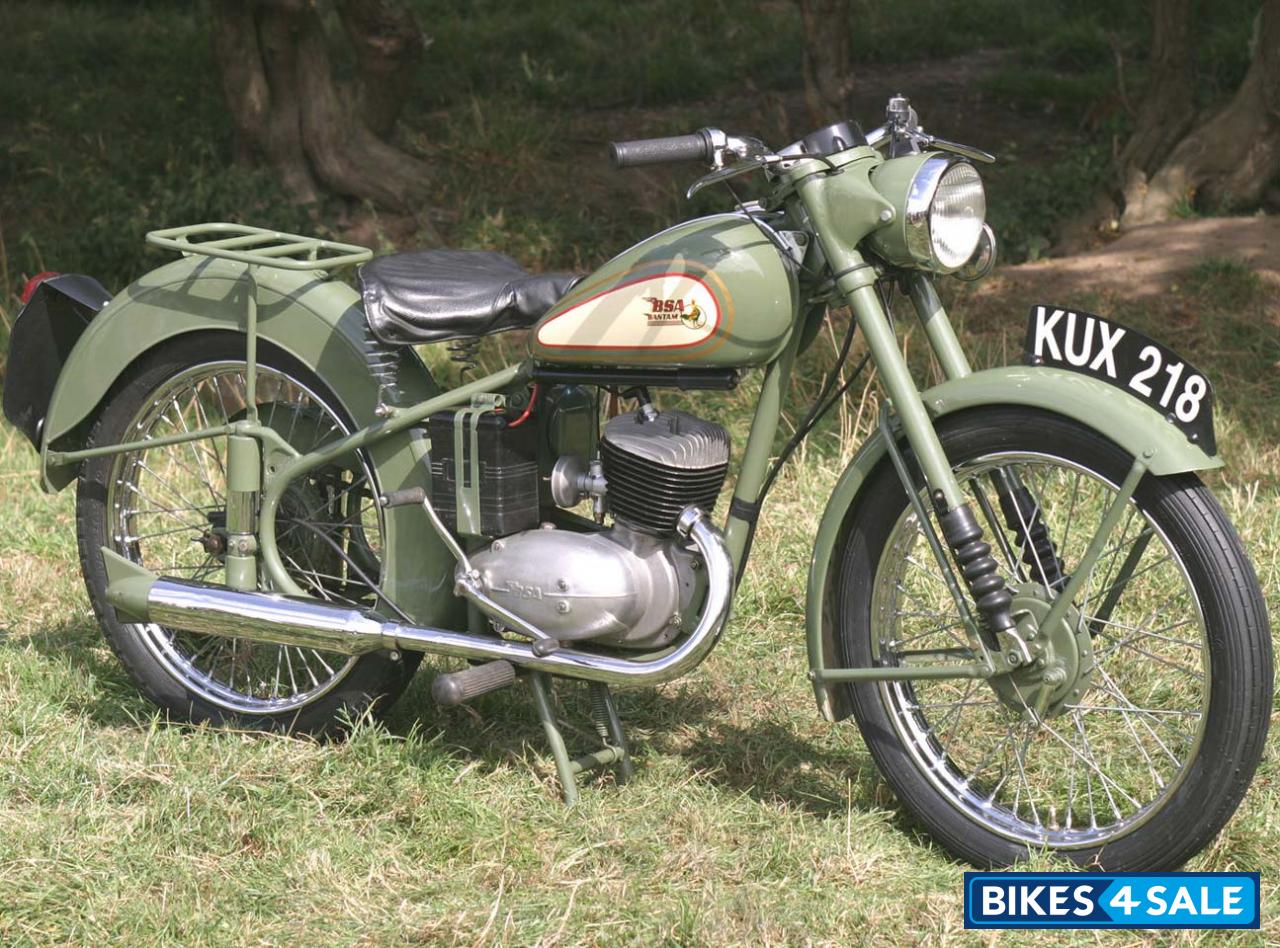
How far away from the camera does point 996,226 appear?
8.07 m

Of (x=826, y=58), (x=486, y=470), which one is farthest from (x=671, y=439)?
(x=826, y=58)

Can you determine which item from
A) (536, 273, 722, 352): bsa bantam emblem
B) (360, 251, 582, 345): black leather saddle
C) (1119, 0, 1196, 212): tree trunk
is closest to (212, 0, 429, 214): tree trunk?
(1119, 0, 1196, 212): tree trunk

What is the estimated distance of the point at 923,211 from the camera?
3008mm

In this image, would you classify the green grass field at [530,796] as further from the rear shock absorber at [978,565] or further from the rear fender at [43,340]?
the rear fender at [43,340]

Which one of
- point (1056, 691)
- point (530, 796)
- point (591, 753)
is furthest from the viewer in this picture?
point (591, 753)

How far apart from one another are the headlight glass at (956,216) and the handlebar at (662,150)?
1.43 ft

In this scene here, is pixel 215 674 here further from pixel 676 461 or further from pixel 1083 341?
pixel 1083 341

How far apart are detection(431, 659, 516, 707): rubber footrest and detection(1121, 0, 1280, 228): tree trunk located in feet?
17.7

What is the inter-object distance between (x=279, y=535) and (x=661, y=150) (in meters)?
1.48

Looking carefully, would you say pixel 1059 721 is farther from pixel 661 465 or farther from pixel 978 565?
pixel 661 465

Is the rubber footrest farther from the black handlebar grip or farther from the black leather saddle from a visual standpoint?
the black handlebar grip

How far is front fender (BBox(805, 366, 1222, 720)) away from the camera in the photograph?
2.92m

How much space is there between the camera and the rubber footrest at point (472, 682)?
3.44 metres

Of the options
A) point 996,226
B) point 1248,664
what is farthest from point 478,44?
point 1248,664
